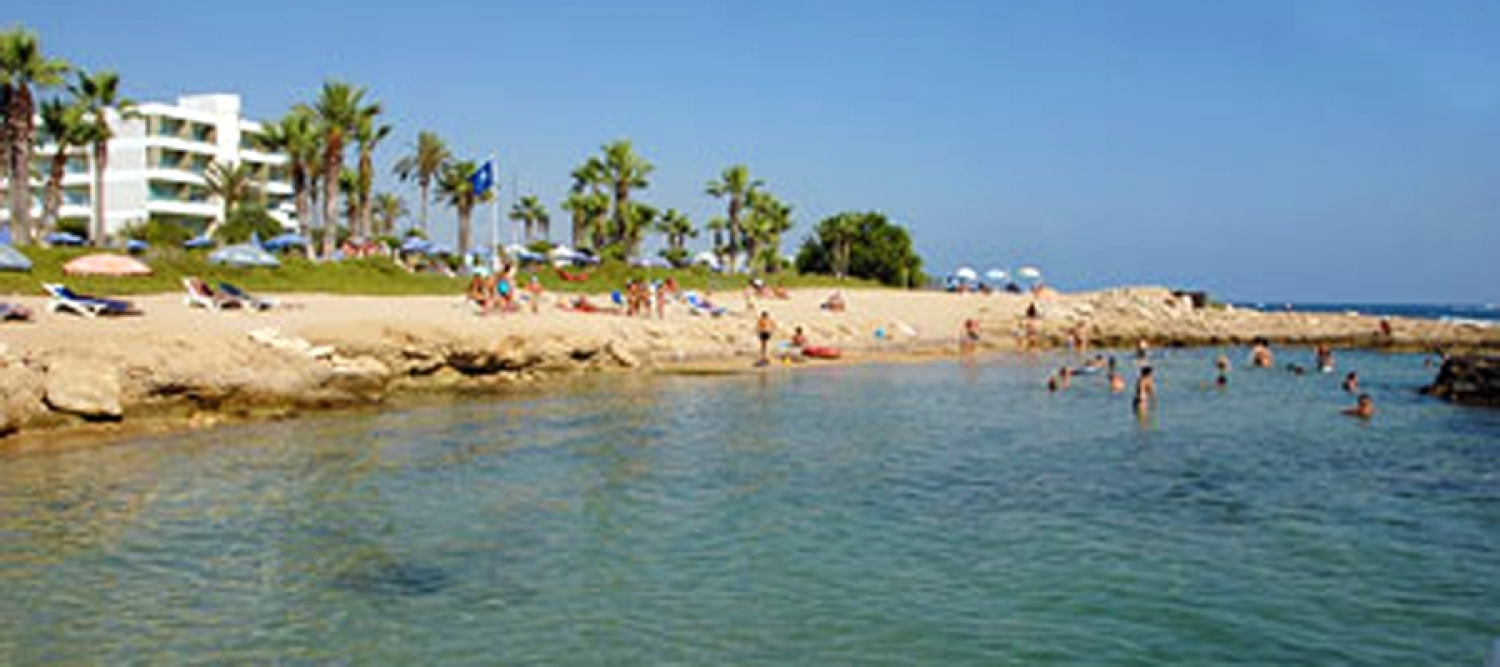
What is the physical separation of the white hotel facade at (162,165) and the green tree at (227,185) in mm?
810

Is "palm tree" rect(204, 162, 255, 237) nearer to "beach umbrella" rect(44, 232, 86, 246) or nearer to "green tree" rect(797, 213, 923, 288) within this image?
"beach umbrella" rect(44, 232, 86, 246)

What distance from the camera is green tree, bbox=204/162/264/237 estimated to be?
8819 centimetres

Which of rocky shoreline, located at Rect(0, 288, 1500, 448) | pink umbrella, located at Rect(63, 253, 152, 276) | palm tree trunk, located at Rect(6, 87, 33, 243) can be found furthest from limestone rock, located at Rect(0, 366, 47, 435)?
palm tree trunk, located at Rect(6, 87, 33, 243)

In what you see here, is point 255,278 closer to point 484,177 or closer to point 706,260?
point 484,177

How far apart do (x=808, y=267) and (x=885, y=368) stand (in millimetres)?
59384

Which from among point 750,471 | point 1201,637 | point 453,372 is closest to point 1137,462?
point 750,471

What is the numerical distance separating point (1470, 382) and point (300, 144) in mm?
56289

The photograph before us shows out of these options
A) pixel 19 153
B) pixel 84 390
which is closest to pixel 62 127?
pixel 19 153

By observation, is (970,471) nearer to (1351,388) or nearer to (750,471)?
(750,471)

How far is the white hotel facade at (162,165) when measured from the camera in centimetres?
8838

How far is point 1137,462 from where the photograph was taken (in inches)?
803

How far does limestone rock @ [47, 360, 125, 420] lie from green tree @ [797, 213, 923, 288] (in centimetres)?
7555

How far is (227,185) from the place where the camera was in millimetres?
88375

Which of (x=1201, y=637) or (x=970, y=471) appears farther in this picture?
(x=970, y=471)
